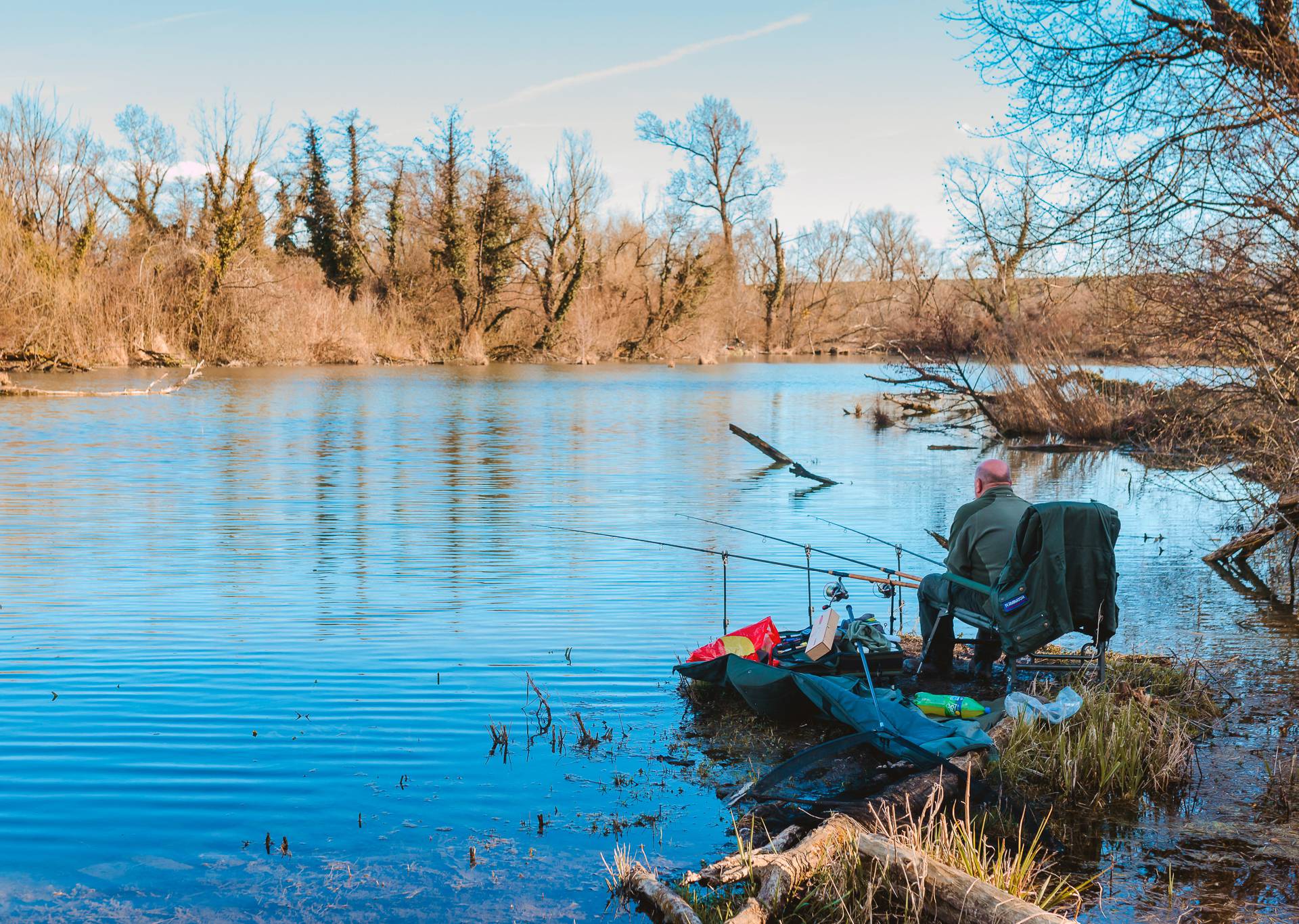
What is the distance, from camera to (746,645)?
6.73 m

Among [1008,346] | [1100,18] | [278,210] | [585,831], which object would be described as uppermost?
[278,210]

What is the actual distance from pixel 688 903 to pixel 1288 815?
102 inches

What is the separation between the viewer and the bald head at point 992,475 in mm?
6688

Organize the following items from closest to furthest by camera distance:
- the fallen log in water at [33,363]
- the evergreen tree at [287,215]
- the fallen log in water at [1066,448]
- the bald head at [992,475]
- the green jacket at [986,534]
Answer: the green jacket at [986,534] → the bald head at [992,475] → the fallen log in water at [1066,448] → the fallen log in water at [33,363] → the evergreen tree at [287,215]

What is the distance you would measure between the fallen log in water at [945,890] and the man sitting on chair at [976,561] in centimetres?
268

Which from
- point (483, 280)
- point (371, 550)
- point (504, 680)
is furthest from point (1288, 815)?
point (483, 280)

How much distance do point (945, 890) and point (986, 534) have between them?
3093 mm

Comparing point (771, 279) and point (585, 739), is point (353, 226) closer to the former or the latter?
point (771, 279)

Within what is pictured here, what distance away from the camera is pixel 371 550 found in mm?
11305

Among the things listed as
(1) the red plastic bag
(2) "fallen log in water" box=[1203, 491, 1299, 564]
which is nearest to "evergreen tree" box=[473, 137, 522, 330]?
(2) "fallen log in water" box=[1203, 491, 1299, 564]

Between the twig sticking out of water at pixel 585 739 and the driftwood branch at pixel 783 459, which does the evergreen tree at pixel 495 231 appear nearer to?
the driftwood branch at pixel 783 459

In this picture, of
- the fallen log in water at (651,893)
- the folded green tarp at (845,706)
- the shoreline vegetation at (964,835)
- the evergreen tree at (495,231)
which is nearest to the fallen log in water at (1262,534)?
the shoreline vegetation at (964,835)

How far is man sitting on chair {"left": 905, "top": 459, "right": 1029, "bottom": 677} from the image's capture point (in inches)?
Answer: 254

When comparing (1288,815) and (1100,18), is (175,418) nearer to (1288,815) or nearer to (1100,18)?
(1100,18)
